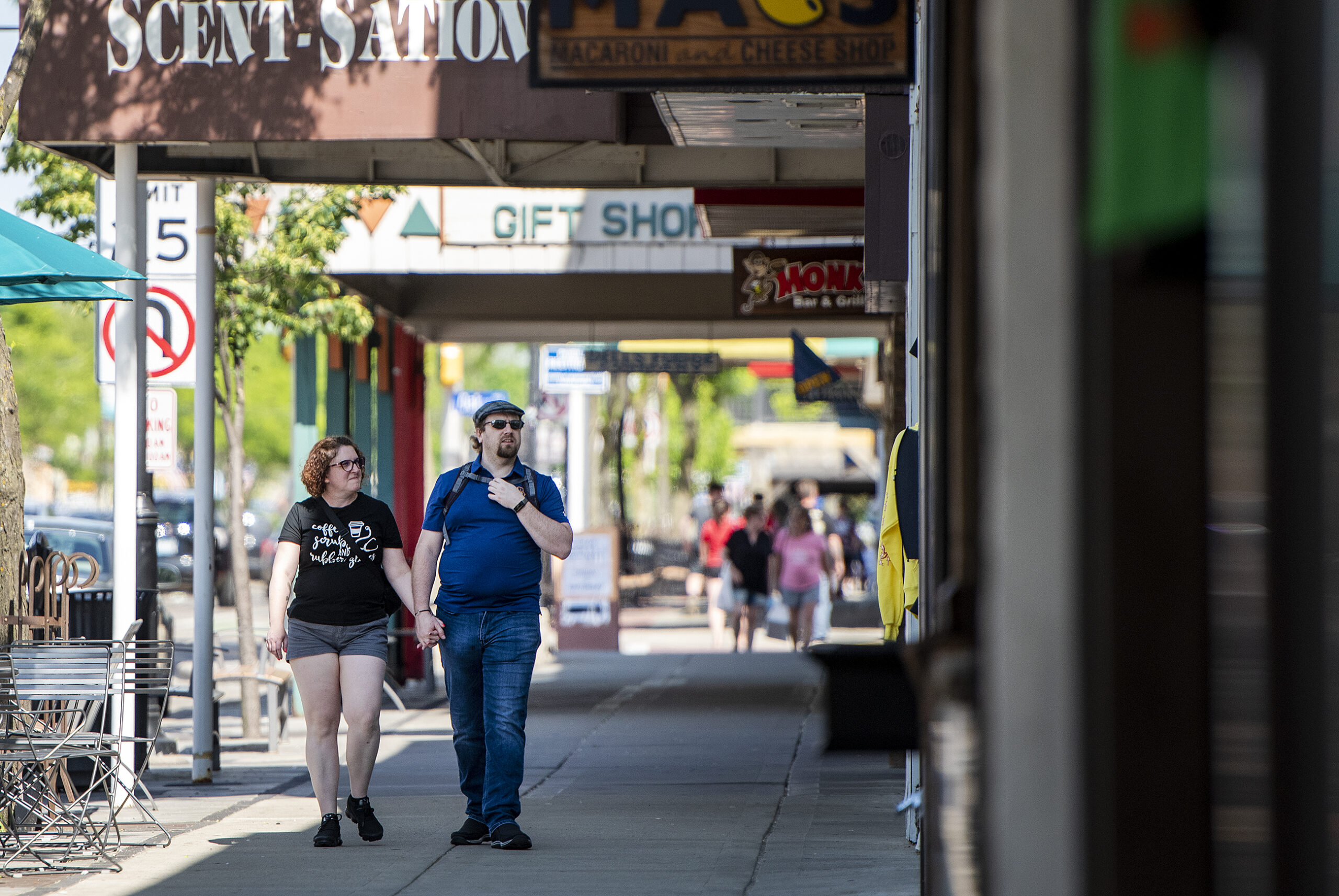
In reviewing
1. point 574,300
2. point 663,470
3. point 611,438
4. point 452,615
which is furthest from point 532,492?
point 663,470

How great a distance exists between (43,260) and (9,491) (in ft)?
3.69

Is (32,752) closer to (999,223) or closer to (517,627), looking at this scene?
(517,627)

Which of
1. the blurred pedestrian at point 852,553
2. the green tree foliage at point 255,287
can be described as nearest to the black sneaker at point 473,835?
the green tree foliage at point 255,287

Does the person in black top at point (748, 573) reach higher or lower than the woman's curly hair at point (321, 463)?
→ lower

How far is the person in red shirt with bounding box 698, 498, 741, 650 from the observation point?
2133 centimetres

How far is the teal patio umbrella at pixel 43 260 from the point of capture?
22.0ft

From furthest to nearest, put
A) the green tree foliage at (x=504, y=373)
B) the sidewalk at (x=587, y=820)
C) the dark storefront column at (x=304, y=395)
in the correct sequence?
the green tree foliage at (x=504, y=373)
the dark storefront column at (x=304, y=395)
the sidewalk at (x=587, y=820)

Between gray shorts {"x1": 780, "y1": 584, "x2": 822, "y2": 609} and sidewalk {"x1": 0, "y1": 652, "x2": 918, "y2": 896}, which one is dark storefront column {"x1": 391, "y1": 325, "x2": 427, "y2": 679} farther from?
gray shorts {"x1": 780, "y1": 584, "x2": 822, "y2": 609}

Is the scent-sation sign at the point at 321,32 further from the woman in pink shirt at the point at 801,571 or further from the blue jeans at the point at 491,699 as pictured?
the woman in pink shirt at the point at 801,571

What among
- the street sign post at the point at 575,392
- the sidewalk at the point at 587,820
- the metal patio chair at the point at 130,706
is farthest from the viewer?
the street sign post at the point at 575,392

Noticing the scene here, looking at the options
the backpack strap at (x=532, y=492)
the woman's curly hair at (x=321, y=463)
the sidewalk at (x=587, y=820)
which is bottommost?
the sidewalk at (x=587, y=820)

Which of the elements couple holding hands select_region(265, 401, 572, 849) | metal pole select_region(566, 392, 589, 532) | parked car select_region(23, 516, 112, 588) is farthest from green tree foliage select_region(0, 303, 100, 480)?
couple holding hands select_region(265, 401, 572, 849)

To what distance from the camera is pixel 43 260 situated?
270 inches

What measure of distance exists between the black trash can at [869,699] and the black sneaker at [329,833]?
15.3 ft
